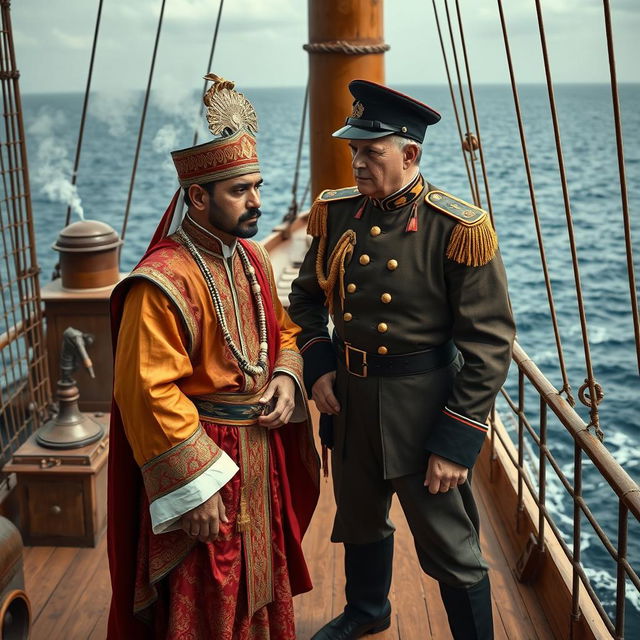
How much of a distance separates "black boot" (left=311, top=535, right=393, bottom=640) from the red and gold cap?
4.16ft

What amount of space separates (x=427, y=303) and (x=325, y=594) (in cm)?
131

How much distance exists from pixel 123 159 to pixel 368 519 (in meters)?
53.9

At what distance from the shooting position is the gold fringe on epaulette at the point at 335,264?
2391mm

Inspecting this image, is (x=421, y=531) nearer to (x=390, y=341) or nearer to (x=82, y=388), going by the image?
(x=390, y=341)

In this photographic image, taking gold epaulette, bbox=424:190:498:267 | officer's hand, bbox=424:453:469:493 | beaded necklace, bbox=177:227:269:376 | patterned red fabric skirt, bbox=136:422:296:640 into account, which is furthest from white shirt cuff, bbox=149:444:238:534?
gold epaulette, bbox=424:190:498:267

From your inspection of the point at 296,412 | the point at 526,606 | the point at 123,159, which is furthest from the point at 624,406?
the point at 123,159

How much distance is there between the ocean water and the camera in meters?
9.88

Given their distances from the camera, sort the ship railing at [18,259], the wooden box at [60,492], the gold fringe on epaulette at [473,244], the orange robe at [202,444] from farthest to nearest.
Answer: the ship railing at [18,259] → the wooden box at [60,492] → the gold fringe on epaulette at [473,244] → the orange robe at [202,444]

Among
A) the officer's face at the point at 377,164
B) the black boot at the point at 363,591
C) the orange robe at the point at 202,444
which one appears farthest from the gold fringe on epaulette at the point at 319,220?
the black boot at the point at 363,591

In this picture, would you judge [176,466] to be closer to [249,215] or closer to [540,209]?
[249,215]

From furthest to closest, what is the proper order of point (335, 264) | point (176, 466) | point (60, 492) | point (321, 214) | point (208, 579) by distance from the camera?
point (60, 492), point (321, 214), point (335, 264), point (208, 579), point (176, 466)

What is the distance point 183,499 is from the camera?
2.09 metres

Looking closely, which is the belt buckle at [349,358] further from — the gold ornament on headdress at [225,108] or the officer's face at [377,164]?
the gold ornament on headdress at [225,108]

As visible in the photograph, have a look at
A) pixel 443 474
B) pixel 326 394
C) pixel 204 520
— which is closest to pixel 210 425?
pixel 204 520
